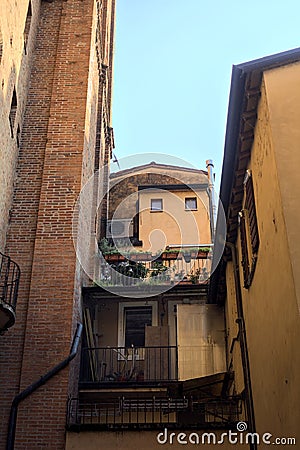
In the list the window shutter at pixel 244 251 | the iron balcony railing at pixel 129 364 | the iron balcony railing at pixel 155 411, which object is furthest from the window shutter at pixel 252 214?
the iron balcony railing at pixel 129 364

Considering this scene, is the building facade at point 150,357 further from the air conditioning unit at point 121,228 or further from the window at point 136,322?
the air conditioning unit at point 121,228

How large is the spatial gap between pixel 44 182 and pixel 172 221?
788cm

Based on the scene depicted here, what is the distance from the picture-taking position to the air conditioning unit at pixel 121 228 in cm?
1997

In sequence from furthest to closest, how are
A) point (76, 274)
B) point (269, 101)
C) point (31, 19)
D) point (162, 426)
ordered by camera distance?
1. point (31, 19)
2. point (76, 274)
3. point (162, 426)
4. point (269, 101)

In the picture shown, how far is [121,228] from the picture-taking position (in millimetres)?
21156

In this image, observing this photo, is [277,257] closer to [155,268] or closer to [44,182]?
[44,182]

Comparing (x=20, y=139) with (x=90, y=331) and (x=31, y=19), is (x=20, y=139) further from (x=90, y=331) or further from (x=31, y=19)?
(x=90, y=331)

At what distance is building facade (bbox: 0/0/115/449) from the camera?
10.7 m

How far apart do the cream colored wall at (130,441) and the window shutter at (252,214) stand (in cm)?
396

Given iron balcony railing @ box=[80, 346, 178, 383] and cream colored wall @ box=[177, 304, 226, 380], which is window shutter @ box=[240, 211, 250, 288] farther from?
iron balcony railing @ box=[80, 346, 178, 383]

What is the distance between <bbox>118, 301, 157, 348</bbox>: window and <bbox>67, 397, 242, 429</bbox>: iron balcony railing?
1.88 metres

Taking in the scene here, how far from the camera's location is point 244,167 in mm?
8578

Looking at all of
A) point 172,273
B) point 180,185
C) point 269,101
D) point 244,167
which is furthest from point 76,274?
point 180,185

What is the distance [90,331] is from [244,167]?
627cm
